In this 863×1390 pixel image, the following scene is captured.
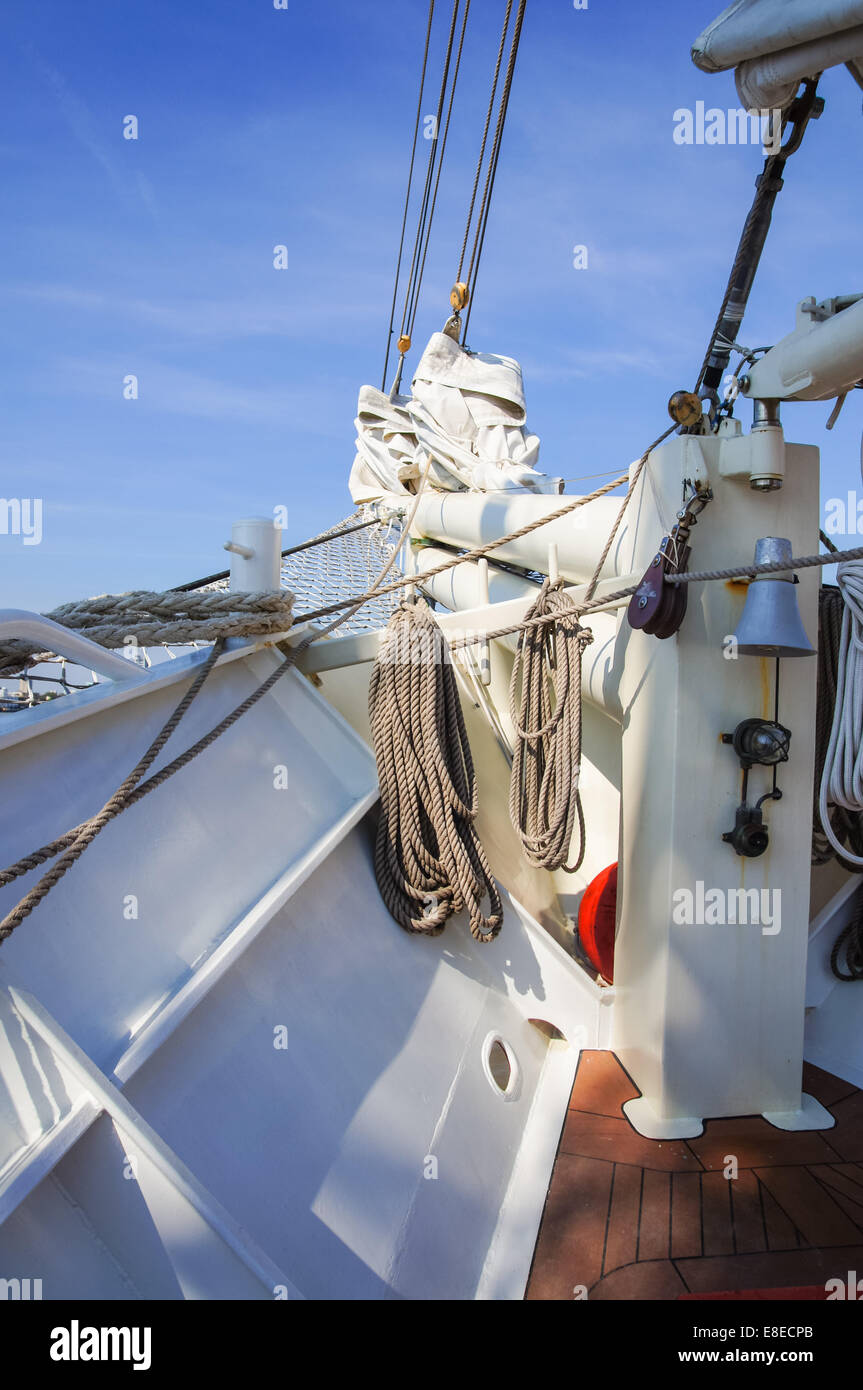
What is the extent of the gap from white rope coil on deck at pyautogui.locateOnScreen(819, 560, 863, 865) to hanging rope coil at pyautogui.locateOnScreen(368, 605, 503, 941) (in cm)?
102

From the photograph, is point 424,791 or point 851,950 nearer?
point 424,791

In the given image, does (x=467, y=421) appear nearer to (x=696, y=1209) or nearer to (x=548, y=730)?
(x=548, y=730)

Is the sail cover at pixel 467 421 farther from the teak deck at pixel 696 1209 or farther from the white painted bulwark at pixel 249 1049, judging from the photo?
the teak deck at pixel 696 1209

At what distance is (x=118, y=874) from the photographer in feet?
5.76

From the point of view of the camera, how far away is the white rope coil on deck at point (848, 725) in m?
2.42

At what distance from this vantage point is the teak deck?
1.84 meters

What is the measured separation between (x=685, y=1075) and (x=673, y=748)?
92cm

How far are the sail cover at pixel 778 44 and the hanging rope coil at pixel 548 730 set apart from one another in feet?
4.41

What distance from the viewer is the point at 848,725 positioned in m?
2.46

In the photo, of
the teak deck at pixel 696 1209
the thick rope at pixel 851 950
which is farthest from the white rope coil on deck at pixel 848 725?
the teak deck at pixel 696 1209

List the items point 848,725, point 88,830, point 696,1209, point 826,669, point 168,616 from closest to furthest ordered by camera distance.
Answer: point 88,830 < point 696,1209 < point 168,616 < point 848,725 < point 826,669

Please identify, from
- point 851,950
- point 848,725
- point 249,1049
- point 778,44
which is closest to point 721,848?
point 848,725

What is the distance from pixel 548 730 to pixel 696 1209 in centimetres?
128

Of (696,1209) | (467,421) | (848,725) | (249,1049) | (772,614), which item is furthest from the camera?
(467,421)
